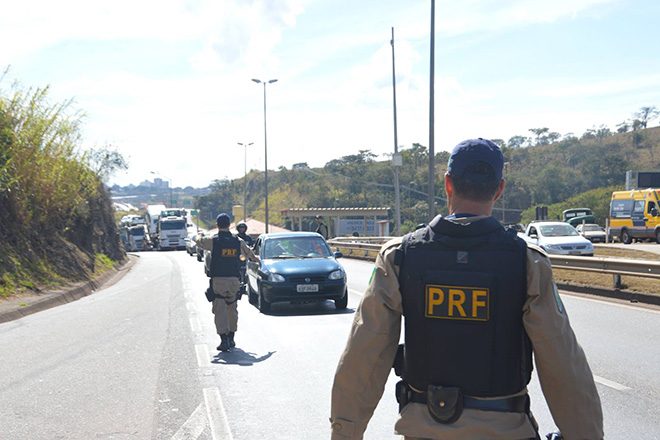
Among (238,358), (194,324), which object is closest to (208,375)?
(238,358)

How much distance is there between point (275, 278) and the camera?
1492 cm

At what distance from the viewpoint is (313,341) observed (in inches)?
440

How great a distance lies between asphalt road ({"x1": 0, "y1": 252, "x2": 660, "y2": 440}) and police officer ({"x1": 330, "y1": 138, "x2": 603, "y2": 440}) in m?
3.41

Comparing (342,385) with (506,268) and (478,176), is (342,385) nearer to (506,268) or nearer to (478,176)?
(506,268)

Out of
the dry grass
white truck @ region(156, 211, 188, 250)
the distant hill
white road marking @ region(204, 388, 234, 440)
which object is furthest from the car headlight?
white truck @ region(156, 211, 188, 250)

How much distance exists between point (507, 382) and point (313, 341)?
8.55m

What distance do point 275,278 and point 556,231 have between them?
1514 centimetres

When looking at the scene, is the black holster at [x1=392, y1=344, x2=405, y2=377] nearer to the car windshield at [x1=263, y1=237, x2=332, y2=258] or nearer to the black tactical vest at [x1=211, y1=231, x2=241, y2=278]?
the black tactical vest at [x1=211, y1=231, x2=241, y2=278]

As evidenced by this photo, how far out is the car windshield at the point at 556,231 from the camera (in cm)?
2677

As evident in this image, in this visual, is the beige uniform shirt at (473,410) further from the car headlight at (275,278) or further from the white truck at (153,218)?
the white truck at (153,218)

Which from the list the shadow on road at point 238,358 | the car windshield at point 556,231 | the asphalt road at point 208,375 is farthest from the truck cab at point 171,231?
the shadow on road at point 238,358

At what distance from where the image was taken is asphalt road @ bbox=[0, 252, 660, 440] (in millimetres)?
6430

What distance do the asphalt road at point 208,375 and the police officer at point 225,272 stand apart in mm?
503

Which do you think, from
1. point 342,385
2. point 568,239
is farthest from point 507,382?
point 568,239
